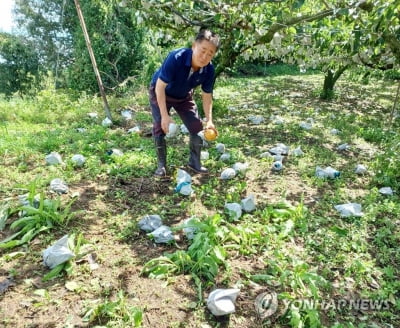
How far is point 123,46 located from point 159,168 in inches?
202

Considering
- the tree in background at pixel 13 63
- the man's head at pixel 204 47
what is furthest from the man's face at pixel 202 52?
the tree in background at pixel 13 63

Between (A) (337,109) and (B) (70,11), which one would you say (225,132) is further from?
(B) (70,11)

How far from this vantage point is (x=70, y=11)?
37.0ft

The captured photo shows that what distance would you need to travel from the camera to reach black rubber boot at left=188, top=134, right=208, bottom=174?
3137mm

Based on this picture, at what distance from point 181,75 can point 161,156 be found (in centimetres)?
81

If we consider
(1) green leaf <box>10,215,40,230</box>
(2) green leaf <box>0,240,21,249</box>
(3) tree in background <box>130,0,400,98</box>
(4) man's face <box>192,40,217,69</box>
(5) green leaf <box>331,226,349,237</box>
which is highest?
(3) tree in background <box>130,0,400,98</box>

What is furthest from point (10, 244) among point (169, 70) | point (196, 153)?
point (196, 153)

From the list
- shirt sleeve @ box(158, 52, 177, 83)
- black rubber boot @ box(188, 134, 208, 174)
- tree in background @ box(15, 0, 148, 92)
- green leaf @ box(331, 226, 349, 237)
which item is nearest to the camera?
green leaf @ box(331, 226, 349, 237)

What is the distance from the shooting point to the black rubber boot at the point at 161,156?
3.04m

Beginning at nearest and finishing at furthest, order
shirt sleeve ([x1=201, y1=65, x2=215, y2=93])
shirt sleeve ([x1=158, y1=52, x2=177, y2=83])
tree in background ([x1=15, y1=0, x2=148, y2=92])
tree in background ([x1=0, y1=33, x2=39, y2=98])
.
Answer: shirt sleeve ([x1=158, y1=52, x2=177, y2=83]) → shirt sleeve ([x1=201, y1=65, x2=215, y2=93]) → tree in background ([x1=15, y1=0, x2=148, y2=92]) → tree in background ([x1=0, y1=33, x2=39, y2=98])

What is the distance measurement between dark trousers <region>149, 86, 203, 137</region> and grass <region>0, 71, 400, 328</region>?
457 millimetres

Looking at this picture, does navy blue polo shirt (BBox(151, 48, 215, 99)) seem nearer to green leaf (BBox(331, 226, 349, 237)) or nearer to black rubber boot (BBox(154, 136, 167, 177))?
black rubber boot (BBox(154, 136, 167, 177))

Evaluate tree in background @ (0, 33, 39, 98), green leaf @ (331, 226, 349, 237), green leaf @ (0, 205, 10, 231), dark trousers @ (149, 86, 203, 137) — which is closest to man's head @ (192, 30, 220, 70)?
dark trousers @ (149, 86, 203, 137)

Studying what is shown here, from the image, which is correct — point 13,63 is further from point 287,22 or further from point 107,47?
point 287,22
